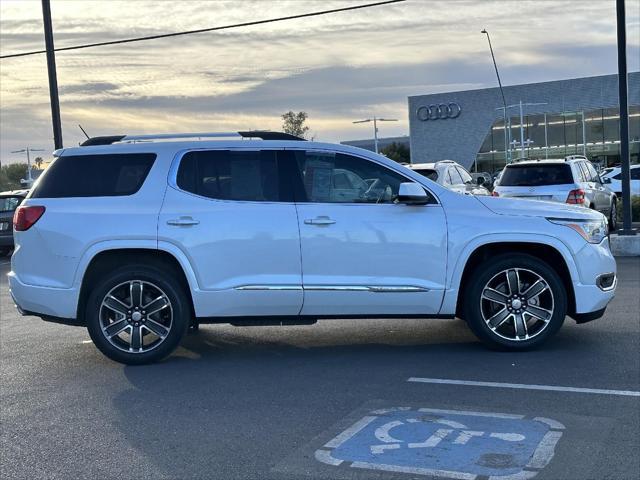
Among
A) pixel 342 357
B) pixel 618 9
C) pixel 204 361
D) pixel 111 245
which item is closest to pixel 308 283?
pixel 342 357

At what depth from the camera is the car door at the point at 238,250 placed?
7.09 meters

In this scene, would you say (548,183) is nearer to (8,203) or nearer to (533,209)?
(533,209)

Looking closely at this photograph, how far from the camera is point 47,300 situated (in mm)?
7227

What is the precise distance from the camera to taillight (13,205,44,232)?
7258 mm

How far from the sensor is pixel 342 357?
739cm

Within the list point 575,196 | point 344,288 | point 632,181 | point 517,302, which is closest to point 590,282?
point 517,302

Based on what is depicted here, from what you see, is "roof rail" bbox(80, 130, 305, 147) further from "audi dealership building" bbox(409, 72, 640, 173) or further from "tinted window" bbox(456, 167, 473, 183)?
"audi dealership building" bbox(409, 72, 640, 173)

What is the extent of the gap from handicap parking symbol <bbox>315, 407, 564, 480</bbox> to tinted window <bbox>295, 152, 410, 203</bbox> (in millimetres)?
2238

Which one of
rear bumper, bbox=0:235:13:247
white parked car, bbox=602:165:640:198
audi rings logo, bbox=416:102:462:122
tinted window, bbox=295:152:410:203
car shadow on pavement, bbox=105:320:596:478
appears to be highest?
audi rings logo, bbox=416:102:462:122

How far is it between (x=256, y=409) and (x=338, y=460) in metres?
1.21

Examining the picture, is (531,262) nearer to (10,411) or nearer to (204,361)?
(204,361)

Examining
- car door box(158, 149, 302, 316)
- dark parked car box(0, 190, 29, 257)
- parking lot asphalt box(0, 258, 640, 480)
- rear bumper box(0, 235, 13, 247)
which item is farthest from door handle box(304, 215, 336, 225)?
rear bumper box(0, 235, 13, 247)

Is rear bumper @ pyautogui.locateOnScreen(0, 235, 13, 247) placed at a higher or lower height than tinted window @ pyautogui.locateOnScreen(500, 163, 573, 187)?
lower

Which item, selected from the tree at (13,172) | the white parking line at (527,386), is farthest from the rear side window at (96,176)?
the tree at (13,172)
